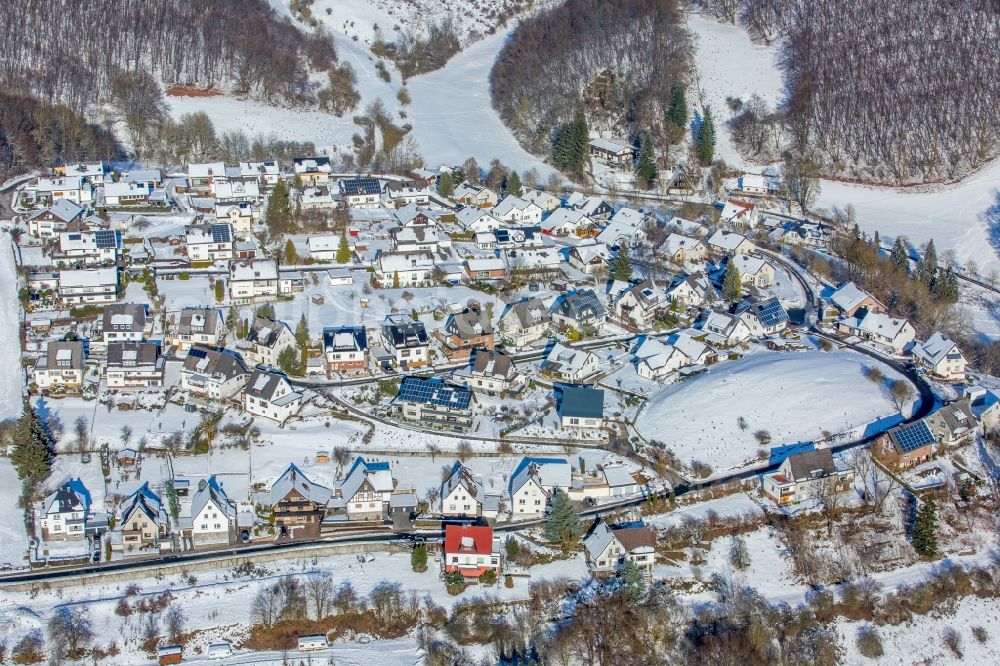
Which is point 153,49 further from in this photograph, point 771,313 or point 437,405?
point 771,313

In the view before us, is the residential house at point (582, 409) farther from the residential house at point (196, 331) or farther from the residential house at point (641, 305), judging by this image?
the residential house at point (196, 331)

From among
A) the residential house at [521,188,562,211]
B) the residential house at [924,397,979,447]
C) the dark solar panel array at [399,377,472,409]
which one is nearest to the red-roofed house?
the dark solar panel array at [399,377,472,409]

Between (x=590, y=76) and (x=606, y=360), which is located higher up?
(x=590, y=76)

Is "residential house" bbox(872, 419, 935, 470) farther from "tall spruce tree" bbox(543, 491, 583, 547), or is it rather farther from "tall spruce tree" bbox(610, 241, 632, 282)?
"tall spruce tree" bbox(610, 241, 632, 282)

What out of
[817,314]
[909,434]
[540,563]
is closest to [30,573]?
[540,563]

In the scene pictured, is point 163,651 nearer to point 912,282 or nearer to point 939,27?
point 912,282

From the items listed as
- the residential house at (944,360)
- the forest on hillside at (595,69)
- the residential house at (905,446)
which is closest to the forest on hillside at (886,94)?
the forest on hillside at (595,69)
